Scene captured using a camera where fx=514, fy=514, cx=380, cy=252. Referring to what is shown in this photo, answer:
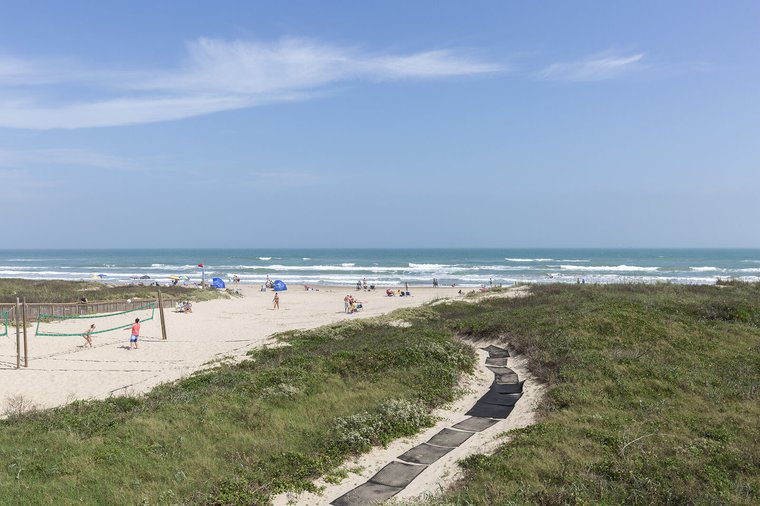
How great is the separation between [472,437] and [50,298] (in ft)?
120

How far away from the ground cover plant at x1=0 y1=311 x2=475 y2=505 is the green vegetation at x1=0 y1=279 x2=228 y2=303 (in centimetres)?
2838

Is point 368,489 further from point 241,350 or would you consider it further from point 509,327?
point 241,350

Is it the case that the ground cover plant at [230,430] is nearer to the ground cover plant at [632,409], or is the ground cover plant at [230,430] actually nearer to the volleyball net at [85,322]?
the ground cover plant at [632,409]

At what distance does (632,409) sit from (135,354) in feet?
65.7

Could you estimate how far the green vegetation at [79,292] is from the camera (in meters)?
37.3

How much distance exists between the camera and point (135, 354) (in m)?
22.7

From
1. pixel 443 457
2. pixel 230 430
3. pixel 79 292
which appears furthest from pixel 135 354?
pixel 79 292

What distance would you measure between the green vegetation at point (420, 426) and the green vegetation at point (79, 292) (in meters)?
27.0

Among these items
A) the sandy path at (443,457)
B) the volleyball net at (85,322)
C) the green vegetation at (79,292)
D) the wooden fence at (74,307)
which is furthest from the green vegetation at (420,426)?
the green vegetation at (79,292)

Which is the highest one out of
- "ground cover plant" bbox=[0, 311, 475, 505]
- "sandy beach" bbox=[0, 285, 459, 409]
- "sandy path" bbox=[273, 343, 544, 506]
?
"ground cover plant" bbox=[0, 311, 475, 505]

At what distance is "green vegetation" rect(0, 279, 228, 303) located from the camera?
37312 millimetres

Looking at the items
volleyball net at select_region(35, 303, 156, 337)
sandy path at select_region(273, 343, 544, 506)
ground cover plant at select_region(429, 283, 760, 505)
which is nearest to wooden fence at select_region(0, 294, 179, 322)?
volleyball net at select_region(35, 303, 156, 337)

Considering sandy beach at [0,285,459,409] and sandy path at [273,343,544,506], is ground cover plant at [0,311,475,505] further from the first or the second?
sandy beach at [0,285,459,409]

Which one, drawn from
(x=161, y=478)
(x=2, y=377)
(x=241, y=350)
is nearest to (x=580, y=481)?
(x=161, y=478)
